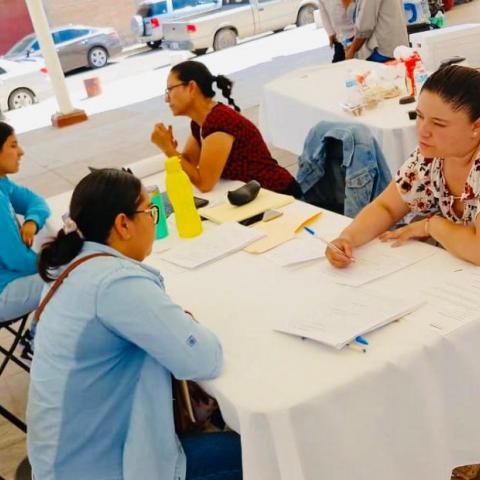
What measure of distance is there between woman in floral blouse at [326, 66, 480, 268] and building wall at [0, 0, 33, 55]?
12619 mm

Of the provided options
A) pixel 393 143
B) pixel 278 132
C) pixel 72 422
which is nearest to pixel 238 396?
pixel 72 422

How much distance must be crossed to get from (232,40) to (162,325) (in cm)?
1002

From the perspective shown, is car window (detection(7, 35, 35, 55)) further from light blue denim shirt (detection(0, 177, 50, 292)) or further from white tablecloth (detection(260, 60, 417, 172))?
light blue denim shirt (detection(0, 177, 50, 292))

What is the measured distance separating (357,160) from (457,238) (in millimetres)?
769

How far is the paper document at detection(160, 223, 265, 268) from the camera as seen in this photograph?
2076 mm

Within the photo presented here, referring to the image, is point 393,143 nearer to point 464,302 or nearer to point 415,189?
point 415,189

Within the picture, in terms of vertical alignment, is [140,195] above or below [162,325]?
above

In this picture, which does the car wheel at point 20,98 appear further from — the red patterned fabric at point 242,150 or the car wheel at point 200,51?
the red patterned fabric at point 242,150

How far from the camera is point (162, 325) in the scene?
1.46 metres

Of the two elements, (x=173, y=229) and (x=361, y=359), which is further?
(x=173, y=229)

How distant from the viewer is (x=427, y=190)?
2.07 metres

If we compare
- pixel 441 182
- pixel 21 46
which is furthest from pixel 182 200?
pixel 21 46

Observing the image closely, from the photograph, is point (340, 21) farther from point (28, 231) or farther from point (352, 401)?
point (352, 401)

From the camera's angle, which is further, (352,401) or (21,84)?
(21,84)
